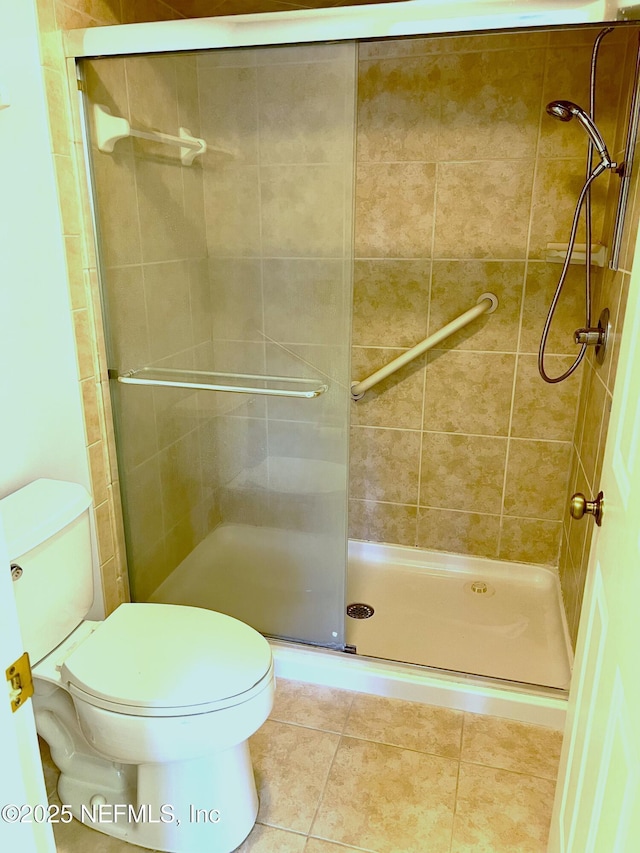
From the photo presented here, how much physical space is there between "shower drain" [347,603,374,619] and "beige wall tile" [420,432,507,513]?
1.70 feet

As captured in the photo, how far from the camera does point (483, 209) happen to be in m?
2.25

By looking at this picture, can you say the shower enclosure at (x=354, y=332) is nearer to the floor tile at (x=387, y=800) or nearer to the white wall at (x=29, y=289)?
the white wall at (x=29, y=289)

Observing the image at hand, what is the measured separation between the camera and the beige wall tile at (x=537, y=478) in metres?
2.41

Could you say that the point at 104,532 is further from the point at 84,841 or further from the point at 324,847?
the point at 324,847

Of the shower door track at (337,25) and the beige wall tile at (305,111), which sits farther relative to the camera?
the beige wall tile at (305,111)

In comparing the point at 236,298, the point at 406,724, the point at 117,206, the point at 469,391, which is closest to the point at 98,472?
the point at 236,298

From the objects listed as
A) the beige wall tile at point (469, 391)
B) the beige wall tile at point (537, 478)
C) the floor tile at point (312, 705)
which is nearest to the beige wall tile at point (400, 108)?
the beige wall tile at point (469, 391)

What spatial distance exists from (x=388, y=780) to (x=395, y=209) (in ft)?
6.14

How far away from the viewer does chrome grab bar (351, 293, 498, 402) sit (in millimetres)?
2295

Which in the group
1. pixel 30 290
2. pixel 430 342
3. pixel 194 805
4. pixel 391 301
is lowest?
pixel 194 805

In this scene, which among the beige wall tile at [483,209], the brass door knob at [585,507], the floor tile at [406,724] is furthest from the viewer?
the beige wall tile at [483,209]

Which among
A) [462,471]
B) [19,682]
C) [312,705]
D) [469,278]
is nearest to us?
[19,682]

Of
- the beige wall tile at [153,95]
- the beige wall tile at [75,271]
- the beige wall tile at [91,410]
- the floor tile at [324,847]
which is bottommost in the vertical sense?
the floor tile at [324,847]

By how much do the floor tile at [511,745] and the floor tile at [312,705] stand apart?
1.20 ft
